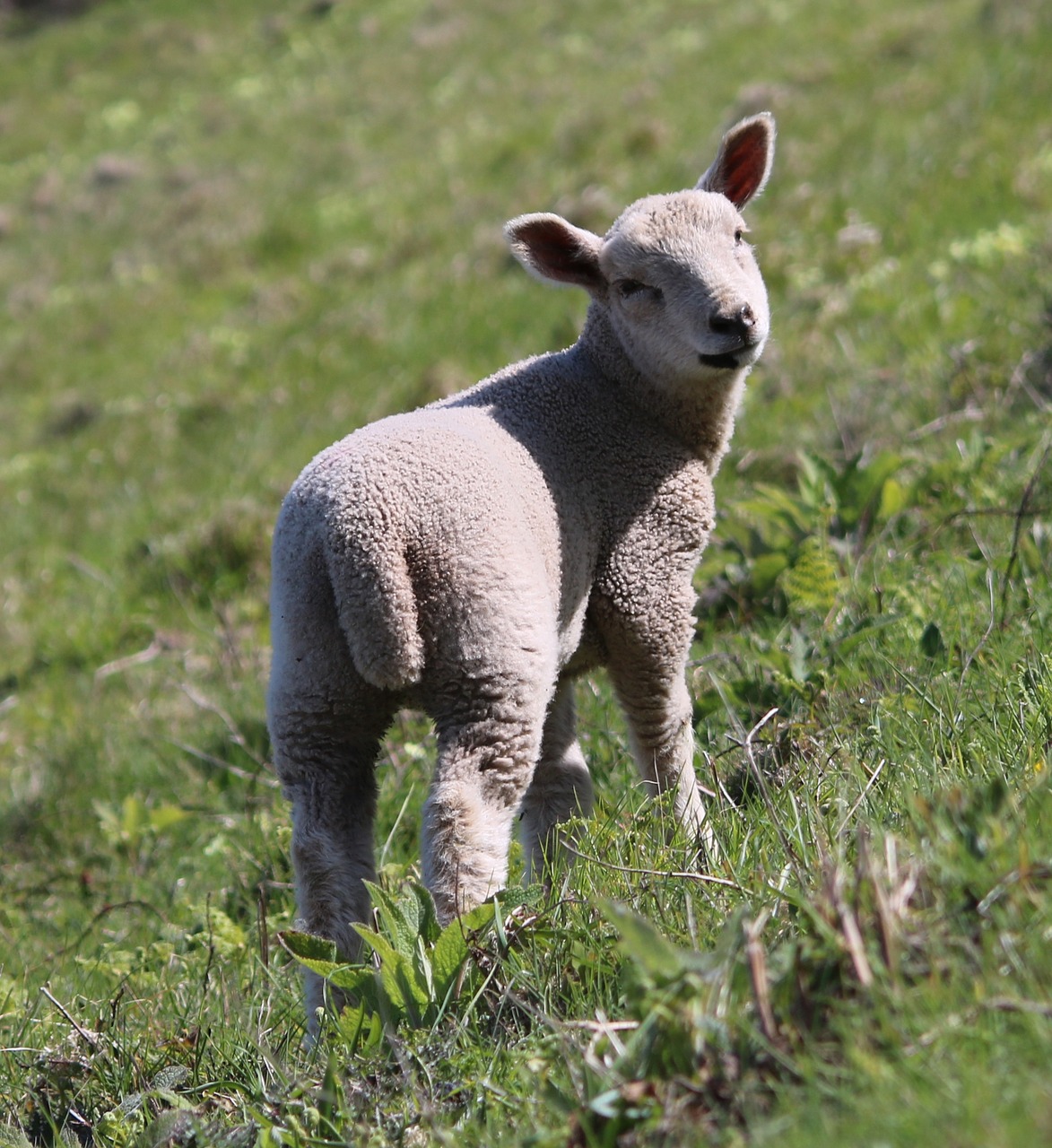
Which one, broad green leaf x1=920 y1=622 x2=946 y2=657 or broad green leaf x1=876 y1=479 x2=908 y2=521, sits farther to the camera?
broad green leaf x1=876 y1=479 x2=908 y2=521

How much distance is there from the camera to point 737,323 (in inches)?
138

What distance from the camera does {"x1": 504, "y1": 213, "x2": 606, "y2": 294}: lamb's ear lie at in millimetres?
3824

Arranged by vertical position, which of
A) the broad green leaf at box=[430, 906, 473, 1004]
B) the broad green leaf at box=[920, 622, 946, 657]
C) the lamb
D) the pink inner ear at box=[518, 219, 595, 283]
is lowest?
Result: the broad green leaf at box=[920, 622, 946, 657]

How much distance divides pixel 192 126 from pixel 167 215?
609 centimetres

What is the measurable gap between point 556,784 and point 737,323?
4.94ft

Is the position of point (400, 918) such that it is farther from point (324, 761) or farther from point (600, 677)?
point (600, 677)

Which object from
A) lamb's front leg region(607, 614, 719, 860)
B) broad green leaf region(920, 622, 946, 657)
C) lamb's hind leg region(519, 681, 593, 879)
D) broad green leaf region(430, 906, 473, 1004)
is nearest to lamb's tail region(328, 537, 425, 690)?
broad green leaf region(430, 906, 473, 1004)

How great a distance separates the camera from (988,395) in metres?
5.99

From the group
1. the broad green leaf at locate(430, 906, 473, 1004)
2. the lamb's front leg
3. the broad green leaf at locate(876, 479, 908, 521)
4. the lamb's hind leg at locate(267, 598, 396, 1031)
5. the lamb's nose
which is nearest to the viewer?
the broad green leaf at locate(430, 906, 473, 1004)

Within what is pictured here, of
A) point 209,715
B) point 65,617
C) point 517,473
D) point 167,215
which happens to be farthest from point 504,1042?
point 167,215

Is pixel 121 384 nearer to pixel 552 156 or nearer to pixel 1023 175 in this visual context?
pixel 552 156

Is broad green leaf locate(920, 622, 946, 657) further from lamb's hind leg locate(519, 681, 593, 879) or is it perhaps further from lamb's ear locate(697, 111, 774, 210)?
lamb's ear locate(697, 111, 774, 210)

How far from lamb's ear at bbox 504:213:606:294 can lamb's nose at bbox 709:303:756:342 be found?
53 centimetres

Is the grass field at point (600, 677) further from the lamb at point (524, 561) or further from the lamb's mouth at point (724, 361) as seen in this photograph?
the lamb's mouth at point (724, 361)
